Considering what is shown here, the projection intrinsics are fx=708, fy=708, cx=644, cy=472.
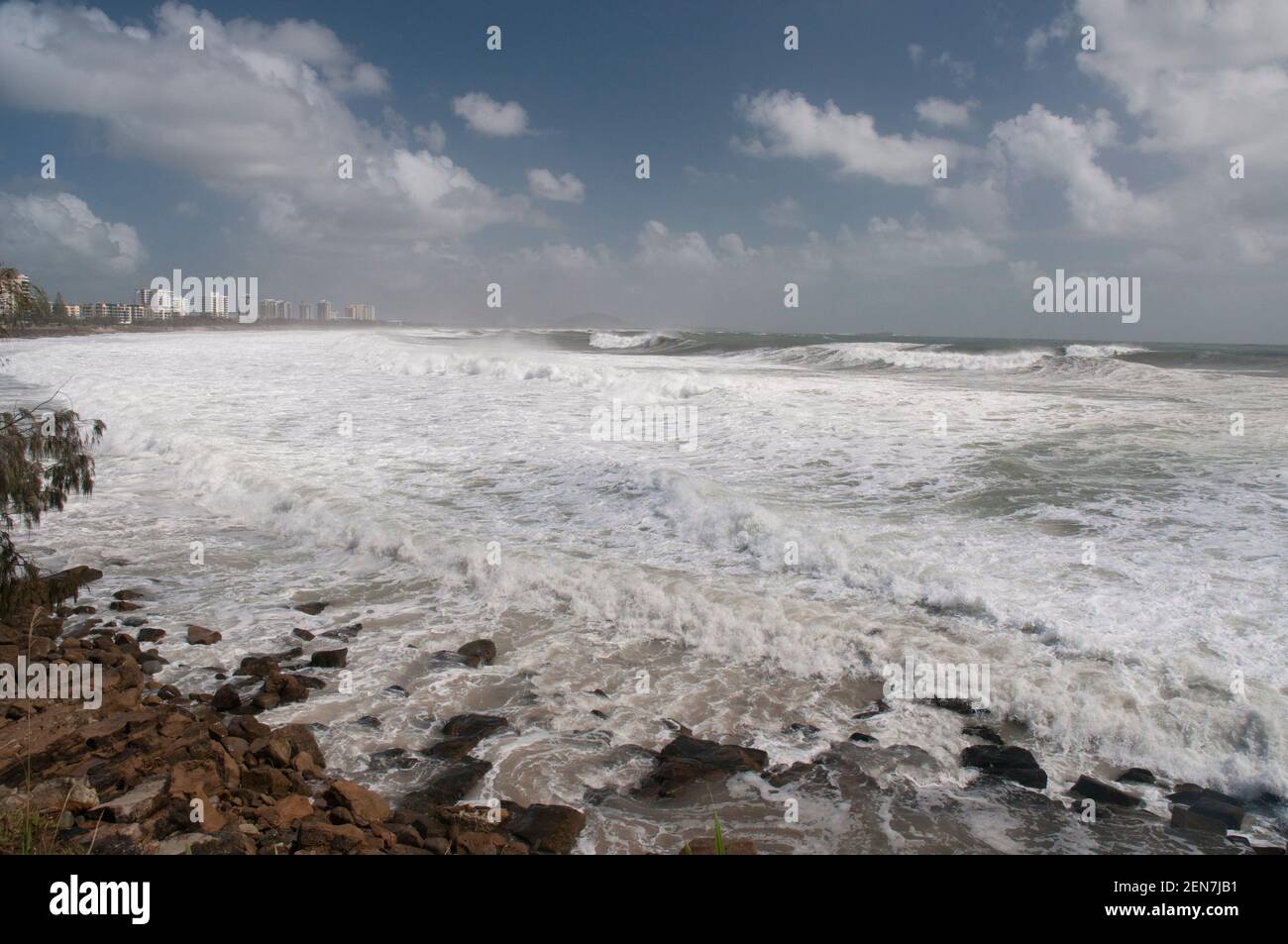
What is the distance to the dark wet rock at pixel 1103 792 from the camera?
4.69 meters

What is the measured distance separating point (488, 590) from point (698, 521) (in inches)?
130

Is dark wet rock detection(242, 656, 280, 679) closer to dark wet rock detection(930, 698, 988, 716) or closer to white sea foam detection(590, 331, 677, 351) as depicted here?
dark wet rock detection(930, 698, 988, 716)

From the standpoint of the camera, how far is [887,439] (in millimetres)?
15750

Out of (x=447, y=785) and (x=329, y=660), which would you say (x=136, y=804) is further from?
(x=329, y=660)

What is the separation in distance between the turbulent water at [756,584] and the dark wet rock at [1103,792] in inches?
5.7

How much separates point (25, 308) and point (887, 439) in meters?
14.5

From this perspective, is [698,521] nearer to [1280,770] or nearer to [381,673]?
[381,673]

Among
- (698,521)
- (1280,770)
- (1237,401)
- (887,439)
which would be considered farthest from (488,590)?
(1237,401)

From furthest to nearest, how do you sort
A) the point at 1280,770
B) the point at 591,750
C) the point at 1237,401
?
the point at 1237,401
the point at 591,750
the point at 1280,770

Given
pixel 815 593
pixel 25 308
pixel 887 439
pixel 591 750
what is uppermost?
pixel 25 308

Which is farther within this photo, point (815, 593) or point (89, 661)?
point (815, 593)

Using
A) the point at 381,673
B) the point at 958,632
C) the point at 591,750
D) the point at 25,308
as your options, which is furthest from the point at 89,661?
the point at 958,632
